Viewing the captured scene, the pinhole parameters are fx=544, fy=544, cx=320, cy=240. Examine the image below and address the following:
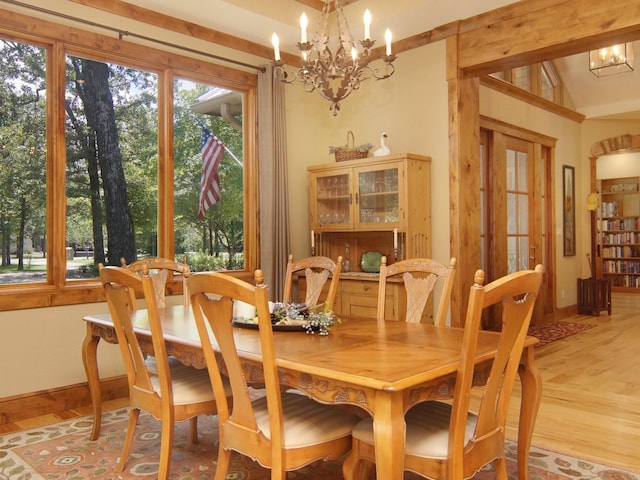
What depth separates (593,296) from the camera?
7500 millimetres

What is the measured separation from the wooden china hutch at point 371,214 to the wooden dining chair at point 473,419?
2.19 meters

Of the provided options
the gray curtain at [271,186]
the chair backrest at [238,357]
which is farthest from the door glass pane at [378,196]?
the chair backrest at [238,357]

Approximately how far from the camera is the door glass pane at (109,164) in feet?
12.5

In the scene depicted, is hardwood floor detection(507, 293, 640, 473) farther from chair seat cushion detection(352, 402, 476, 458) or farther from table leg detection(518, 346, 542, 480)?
chair seat cushion detection(352, 402, 476, 458)

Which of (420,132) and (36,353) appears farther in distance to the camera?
(420,132)

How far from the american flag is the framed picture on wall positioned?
5.02 meters

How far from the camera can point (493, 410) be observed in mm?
1893

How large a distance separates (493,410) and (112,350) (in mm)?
2907

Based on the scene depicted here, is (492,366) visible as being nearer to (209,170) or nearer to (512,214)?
(209,170)

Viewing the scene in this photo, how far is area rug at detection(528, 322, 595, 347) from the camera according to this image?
588 cm

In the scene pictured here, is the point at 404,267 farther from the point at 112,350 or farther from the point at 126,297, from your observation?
the point at 112,350

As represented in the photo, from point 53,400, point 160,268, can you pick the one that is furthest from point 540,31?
point 53,400

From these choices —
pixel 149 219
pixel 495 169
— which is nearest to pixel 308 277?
pixel 149 219

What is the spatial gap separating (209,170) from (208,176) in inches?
2.0
